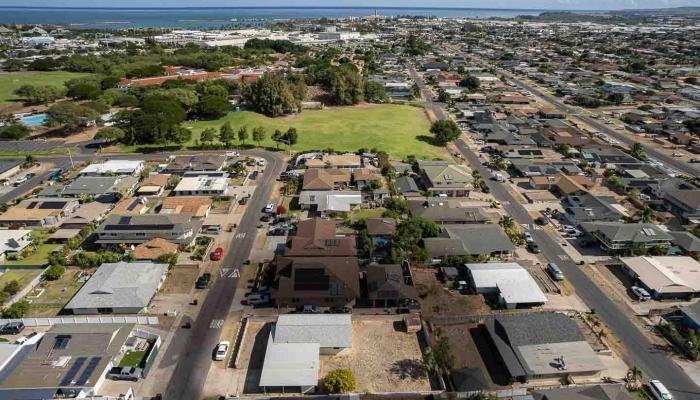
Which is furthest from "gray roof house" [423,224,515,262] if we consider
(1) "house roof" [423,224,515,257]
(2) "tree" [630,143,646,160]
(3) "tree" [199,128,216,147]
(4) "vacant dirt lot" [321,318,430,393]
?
(3) "tree" [199,128,216,147]

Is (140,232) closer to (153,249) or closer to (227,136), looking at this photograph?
(153,249)

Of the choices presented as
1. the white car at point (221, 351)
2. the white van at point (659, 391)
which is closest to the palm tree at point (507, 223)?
the white van at point (659, 391)

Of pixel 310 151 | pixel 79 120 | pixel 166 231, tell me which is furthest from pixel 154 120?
pixel 166 231

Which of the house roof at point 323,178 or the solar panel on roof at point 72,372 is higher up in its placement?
the house roof at point 323,178

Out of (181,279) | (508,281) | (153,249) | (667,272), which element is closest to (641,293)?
(667,272)

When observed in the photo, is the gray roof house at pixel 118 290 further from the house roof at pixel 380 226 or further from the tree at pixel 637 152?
the tree at pixel 637 152

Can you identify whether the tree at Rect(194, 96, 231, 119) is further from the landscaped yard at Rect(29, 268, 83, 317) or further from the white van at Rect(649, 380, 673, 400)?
the white van at Rect(649, 380, 673, 400)
